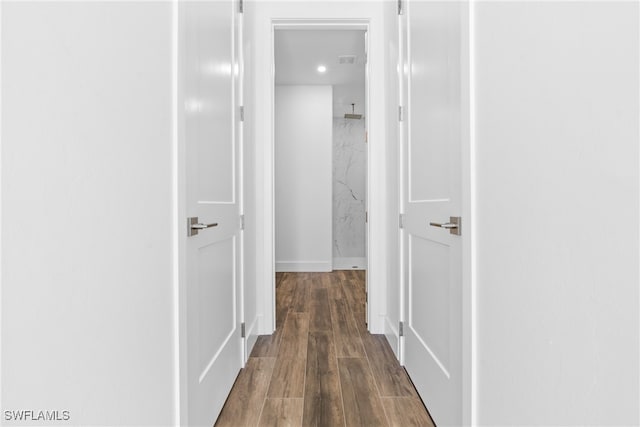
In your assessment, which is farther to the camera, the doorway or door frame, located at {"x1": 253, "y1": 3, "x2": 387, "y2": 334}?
the doorway

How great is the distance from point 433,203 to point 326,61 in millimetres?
3197

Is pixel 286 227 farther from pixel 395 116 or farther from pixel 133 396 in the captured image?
pixel 133 396

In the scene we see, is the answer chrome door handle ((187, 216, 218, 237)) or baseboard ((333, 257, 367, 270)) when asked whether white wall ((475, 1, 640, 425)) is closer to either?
chrome door handle ((187, 216, 218, 237))

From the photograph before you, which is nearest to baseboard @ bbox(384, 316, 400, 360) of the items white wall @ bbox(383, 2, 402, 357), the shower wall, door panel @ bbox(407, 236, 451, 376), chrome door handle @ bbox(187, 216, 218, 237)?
white wall @ bbox(383, 2, 402, 357)

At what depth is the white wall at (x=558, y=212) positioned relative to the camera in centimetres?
66

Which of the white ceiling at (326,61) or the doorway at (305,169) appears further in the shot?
the doorway at (305,169)

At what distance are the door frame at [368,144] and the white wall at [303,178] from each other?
2.60 meters

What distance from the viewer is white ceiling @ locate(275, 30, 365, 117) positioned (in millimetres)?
3744

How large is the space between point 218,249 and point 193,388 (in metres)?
0.60

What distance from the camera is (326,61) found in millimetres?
4398

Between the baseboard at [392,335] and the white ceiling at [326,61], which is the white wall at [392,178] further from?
the white ceiling at [326,61]

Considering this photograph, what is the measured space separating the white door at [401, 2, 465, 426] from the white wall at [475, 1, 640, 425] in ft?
0.68

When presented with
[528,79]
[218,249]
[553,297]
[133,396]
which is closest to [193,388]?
[133,396]

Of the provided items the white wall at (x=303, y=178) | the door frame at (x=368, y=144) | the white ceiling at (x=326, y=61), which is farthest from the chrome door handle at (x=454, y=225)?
the white wall at (x=303, y=178)
